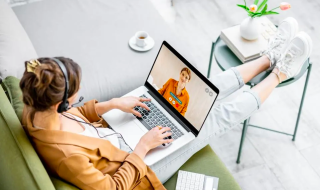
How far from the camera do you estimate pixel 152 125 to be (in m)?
1.72

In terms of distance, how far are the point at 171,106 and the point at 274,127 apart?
2.86ft

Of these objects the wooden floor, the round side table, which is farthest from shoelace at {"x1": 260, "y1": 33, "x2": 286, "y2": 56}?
the wooden floor

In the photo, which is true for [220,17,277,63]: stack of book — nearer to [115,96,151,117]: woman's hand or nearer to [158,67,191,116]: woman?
[158,67,191,116]: woman

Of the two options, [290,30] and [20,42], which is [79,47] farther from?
[290,30]

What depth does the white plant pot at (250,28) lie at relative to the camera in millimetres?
1994

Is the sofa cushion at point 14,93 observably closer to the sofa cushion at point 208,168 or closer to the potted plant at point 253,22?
the sofa cushion at point 208,168

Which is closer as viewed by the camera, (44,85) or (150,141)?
(44,85)

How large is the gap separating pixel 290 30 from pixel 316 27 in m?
0.96

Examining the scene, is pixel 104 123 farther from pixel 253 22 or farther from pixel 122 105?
pixel 253 22

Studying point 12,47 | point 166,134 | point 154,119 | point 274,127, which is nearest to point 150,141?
point 166,134

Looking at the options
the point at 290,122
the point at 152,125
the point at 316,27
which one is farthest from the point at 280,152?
the point at 316,27

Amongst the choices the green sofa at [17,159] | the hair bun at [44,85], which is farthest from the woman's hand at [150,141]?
the hair bun at [44,85]

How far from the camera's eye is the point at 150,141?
1.55 m

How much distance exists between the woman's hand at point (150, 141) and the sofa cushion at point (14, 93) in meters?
0.47
